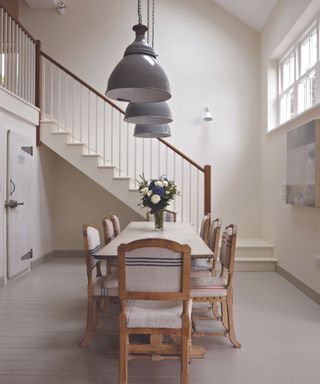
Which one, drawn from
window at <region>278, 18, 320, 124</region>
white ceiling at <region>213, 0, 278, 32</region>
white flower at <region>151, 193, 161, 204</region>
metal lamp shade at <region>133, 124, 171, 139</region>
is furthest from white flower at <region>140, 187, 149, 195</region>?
white ceiling at <region>213, 0, 278, 32</region>

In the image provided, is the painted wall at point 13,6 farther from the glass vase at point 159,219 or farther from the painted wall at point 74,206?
the glass vase at point 159,219

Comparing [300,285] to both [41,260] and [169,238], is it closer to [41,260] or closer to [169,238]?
[169,238]

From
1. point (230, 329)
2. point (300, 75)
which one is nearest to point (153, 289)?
point (230, 329)

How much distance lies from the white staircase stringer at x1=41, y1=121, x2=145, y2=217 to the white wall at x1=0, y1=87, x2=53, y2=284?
0.83 ft

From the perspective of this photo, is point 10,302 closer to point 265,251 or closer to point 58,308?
point 58,308

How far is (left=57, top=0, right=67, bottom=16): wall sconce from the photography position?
24.9ft

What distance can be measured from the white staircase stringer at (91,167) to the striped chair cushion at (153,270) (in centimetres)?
407

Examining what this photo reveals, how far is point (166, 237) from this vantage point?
3.94 m

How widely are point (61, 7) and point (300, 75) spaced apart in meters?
4.37

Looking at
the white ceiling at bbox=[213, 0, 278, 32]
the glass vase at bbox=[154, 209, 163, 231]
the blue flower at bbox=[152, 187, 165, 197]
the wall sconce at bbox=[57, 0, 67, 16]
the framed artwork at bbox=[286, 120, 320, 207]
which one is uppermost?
the wall sconce at bbox=[57, 0, 67, 16]

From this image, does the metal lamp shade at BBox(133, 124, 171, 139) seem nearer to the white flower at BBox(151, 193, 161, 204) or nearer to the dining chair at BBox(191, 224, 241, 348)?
the white flower at BBox(151, 193, 161, 204)

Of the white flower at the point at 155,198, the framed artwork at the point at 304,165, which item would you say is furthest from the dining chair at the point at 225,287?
the framed artwork at the point at 304,165

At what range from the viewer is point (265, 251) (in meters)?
6.66

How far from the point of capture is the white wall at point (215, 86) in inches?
302
